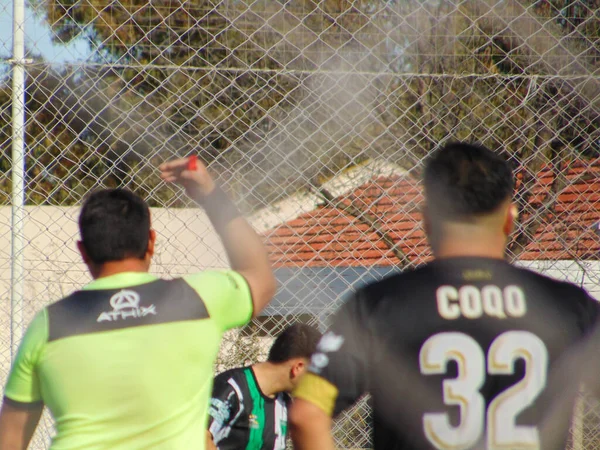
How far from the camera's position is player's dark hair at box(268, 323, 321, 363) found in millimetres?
3812

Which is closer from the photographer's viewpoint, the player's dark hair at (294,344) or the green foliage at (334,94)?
the player's dark hair at (294,344)

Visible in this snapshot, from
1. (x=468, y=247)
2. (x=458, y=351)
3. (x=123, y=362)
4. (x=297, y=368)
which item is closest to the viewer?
(x=458, y=351)

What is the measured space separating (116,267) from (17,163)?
1.55 meters

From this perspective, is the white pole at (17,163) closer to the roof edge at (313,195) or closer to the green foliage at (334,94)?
the green foliage at (334,94)

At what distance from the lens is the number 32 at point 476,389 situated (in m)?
1.74

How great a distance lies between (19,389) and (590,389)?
4.70 ft

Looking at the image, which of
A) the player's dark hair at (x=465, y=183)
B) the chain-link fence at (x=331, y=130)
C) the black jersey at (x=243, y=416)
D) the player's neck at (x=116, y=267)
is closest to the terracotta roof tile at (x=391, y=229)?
the chain-link fence at (x=331, y=130)

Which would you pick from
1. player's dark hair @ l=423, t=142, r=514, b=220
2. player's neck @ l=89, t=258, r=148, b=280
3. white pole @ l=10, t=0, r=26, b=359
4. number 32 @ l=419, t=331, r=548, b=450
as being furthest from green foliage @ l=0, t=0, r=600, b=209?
number 32 @ l=419, t=331, r=548, b=450

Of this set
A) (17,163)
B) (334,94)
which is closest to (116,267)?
(17,163)

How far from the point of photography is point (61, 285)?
396cm

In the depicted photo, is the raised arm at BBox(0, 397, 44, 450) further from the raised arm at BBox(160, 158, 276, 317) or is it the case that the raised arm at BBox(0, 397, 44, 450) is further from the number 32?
the number 32

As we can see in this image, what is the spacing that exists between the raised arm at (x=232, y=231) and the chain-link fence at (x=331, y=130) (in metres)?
1.48

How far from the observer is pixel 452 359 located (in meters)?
1.74

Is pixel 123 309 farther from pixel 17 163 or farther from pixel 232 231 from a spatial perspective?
pixel 17 163
